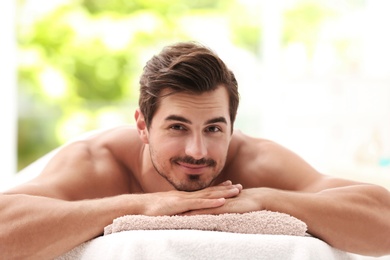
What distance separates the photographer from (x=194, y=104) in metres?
1.75

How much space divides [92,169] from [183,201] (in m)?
0.58

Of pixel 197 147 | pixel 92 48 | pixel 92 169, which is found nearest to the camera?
pixel 197 147

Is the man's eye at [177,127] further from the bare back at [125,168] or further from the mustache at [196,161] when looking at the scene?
the bare back at [125,168]

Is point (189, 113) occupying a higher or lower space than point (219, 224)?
higher

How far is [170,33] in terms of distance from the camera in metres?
7.52

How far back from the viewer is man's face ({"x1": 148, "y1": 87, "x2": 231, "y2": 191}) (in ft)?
5.72

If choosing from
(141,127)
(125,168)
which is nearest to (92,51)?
(125,168)

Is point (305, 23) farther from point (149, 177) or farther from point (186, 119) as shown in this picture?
point (186, 119)

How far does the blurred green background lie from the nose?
5424 mm

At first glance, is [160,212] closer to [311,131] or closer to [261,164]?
[261,164]

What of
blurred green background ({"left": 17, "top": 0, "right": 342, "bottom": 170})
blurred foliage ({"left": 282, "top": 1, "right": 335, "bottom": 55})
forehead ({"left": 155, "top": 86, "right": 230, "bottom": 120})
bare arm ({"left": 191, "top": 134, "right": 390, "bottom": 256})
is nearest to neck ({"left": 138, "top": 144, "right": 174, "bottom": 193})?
forehead ({"left": 155, "top": 86, "right": 230, "bottom": 120})

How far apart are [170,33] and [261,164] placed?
221 inches

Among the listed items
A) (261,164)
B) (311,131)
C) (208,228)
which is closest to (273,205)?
(208,228)

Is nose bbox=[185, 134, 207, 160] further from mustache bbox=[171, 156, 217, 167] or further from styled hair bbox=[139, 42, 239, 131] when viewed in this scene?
styled hair bbox=[139, 42, 239, 131]
